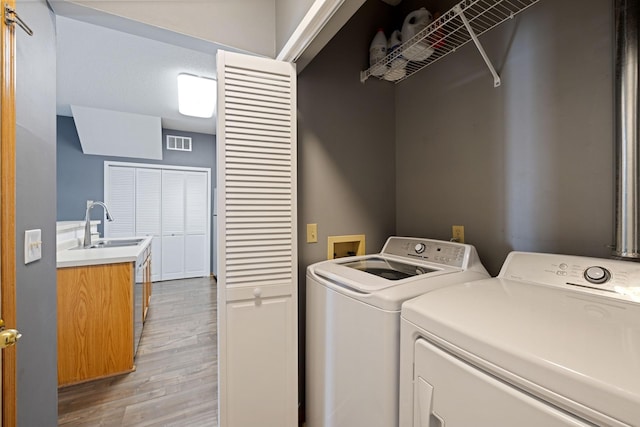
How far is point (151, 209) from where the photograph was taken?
468cm

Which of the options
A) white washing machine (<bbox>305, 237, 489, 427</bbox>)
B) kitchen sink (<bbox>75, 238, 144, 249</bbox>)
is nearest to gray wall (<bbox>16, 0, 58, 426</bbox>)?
white washing machine (<bbox>305, 237, 489, 427</bbox>)

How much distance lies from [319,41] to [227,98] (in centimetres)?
49

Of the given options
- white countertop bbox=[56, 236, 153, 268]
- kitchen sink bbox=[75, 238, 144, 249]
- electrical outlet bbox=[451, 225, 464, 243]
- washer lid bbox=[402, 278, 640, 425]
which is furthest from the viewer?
kitchen sink bbox=[75, 238, 144, 249]

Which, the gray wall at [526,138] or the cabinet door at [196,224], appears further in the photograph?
the cabinet door at [196,224]

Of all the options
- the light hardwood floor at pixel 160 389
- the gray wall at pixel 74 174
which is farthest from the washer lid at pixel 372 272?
the gray wall at pixel 74 174

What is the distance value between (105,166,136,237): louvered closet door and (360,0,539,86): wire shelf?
4.46 meters

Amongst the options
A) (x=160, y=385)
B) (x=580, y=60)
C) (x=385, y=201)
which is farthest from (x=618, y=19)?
(x=160, y=385)

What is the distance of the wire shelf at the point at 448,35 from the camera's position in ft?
4.13

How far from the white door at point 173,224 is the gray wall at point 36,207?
382 centimetres

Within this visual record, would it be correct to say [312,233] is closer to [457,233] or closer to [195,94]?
[457,233]

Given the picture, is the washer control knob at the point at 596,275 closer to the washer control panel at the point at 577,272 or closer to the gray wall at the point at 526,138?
the washer control panel at the point at 577,272

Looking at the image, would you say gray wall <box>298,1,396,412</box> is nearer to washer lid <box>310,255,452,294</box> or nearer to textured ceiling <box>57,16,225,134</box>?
washer lid <box>310,255,452,294</box>

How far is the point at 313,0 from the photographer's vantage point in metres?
1.08

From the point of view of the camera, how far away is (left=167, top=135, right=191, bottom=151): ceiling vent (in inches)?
185
